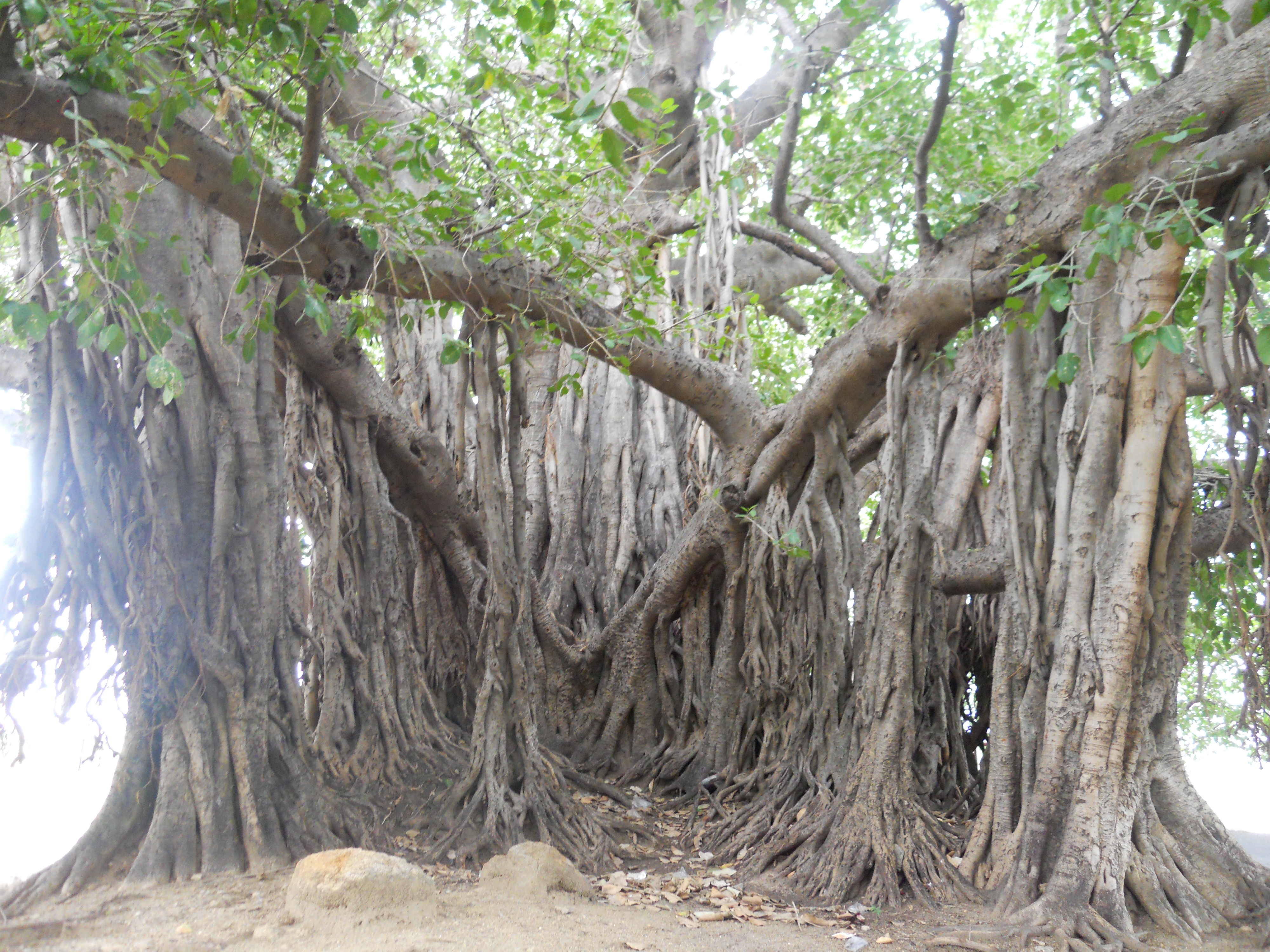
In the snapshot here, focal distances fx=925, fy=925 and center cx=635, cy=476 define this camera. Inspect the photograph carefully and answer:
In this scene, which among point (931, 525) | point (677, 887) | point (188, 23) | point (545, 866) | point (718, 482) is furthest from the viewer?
point (718, 482)

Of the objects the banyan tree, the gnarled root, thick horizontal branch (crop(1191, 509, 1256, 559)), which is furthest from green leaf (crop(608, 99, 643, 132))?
thick horizontal branch (crop(1191, 509, 1256, 559))

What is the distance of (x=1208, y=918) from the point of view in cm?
269

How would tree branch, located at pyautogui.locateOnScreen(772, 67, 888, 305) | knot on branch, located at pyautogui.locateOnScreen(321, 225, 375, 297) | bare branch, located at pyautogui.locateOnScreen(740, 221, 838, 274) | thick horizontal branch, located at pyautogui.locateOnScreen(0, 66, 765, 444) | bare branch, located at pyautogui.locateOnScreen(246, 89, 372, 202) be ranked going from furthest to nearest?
1. bare branch, located at pyautogui.locateOnScreen(740, 221, 838, 274)
2. tree branch, located at pyautogui.locateOnScreen(772, 67, 888, 305)
3. bare branch, located at pyautogui.locateOnScreen(246, 89, 372, 202)
4. knot on branch, located at pyautogui.locateOnScreen(321, 225, 375, 297)
5. thick horizontal branch, located at pyautogui.locateOnScreen(0, 66, 765, 444)

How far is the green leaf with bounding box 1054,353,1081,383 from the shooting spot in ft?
9.30

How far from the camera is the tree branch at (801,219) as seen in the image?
3.91m

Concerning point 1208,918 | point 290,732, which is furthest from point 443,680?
point 1208,918

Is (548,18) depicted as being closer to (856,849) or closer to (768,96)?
(856,849)

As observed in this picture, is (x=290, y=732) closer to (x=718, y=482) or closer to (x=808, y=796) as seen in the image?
(x=808, y=796)

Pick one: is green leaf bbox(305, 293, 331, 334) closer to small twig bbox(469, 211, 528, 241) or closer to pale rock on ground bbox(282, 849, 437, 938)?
small twig bbox(469, 211, 528, 241)

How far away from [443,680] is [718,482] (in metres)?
1.86

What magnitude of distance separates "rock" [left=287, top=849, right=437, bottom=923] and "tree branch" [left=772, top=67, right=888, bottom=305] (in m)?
2.89

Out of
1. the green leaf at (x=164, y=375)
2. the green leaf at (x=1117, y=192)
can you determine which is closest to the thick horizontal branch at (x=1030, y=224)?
the green leaf at (x=1117, y=192)

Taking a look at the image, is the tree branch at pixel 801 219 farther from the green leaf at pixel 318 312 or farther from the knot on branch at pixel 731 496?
the green leaf at pixel 318 312

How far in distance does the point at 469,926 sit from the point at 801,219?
337 cm
